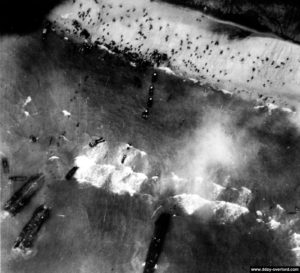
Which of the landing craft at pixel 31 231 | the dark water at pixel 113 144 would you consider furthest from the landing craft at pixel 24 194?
the landing craft at pixel 31 231

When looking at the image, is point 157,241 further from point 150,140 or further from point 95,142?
point 95,142

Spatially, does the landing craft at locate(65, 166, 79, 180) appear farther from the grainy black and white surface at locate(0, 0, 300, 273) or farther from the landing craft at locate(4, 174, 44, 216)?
the landing craft at locate(4, 174, 44, 216)

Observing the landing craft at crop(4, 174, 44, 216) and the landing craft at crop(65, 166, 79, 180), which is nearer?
the landing craft at crop(4, 174, 44, 216)

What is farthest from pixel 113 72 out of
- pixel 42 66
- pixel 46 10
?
pixel 46 10

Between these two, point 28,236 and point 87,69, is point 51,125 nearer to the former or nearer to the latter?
point 87,69

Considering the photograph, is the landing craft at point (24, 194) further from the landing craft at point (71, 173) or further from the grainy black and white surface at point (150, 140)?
the landing craft at point (71, 173)

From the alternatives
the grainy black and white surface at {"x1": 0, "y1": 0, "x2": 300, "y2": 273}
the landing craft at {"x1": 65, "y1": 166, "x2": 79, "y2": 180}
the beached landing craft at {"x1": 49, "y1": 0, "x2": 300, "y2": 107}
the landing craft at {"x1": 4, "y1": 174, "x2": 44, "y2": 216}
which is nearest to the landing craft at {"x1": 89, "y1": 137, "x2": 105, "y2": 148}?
the grainy black and white surface at {"x1": 0, "y1": 0, "x2": 300, "y2": 273}

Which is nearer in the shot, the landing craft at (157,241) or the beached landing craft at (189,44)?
the landing craft at (157,241)
